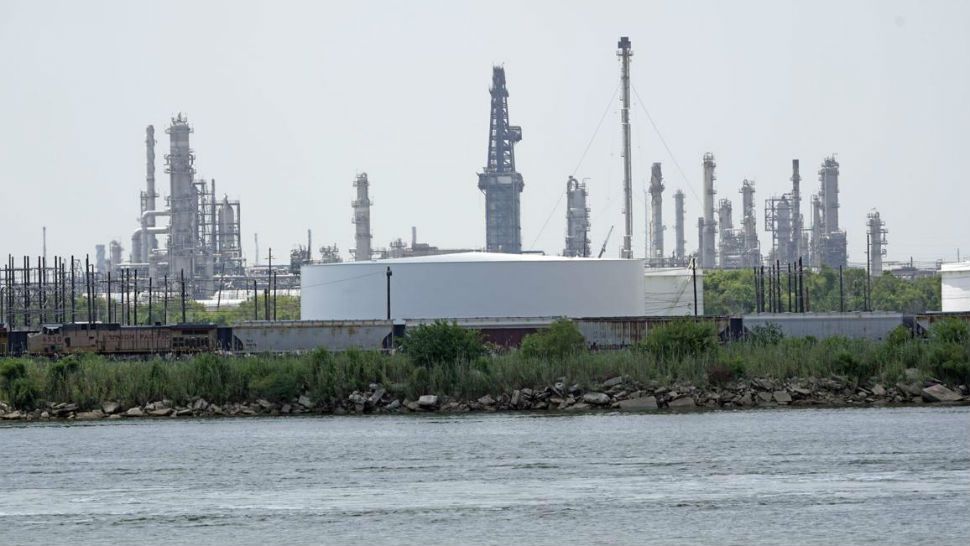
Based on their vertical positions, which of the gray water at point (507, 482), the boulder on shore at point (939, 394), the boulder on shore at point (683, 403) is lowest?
the gray water at point (507, 482)

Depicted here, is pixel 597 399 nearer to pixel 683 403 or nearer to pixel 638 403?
pixel 638 403

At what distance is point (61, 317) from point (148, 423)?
143 ft

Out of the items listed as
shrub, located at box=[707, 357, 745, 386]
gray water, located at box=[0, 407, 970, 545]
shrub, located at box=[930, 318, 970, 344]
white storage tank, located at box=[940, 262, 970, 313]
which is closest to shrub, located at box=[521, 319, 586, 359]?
→ shrub, located at box=[707, 357, 745, 386]

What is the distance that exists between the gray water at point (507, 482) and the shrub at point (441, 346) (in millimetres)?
7045

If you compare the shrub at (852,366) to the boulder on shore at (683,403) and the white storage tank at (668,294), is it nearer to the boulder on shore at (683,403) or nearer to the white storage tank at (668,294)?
the boulder on shore at (683,403)

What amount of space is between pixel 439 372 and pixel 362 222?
102m

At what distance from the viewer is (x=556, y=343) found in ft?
197

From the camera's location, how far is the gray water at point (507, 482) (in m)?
30.4

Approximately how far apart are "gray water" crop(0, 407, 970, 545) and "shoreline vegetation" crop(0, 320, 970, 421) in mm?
4957

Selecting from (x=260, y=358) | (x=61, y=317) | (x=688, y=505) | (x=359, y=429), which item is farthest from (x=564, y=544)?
(x=61, y=317)

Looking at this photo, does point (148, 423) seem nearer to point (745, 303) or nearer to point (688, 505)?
point (688, 505)

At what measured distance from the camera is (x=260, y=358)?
6019cm

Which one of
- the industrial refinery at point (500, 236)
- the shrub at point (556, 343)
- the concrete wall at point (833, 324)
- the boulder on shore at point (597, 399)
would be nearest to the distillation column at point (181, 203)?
the industrial refinery at point (500, 236)

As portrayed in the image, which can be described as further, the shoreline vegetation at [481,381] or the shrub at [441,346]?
the shrub at [441,346]
